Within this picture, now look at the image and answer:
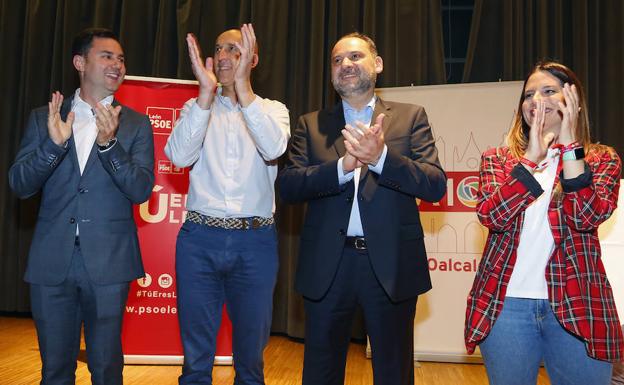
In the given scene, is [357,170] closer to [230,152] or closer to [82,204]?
[230,152]

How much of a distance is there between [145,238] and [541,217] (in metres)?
2.66

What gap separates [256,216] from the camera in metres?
2.33

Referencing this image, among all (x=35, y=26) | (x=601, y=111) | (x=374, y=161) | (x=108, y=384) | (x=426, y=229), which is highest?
(x=35, y=26)

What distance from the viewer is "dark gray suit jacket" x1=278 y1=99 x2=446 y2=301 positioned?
6.37 ft

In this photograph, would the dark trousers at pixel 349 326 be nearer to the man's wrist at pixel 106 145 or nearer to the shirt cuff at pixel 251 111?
the shirt cuff at pixel 251 111

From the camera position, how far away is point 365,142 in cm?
187

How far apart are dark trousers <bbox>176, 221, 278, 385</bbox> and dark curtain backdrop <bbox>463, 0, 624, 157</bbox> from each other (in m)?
2.92

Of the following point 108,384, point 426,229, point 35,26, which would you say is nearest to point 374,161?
point 108,384

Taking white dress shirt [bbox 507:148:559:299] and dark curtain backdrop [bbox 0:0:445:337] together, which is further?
dark curtain backdrop [bbox 0:0:445:337]

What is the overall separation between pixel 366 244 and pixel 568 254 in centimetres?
67

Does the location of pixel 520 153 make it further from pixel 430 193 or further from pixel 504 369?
pixel 504 369

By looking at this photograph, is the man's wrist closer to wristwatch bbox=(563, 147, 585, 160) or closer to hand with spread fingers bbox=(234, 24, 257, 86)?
hand with spread fingers bbox=(234, 24, 257, 86)

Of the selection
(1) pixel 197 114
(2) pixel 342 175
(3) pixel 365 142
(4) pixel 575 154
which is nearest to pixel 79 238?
(1) pixel 197 114

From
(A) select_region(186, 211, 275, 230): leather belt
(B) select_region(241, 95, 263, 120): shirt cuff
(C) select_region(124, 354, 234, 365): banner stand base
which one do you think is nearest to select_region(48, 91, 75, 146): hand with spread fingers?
(A) select_region(186, 211, 275, 230): leather belt
